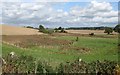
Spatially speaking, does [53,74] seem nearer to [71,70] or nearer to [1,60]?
[71,70]

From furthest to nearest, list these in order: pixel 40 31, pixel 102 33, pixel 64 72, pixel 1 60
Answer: pixel 40 31 → pixel 102 33 → pixel 1 60 → pixel 64 72

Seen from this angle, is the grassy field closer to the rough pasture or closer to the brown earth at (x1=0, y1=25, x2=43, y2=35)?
the rough pasture

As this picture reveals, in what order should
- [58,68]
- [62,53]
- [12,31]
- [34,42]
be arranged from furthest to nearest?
[12,31] < [34,42] < [62,53] < [58,68]

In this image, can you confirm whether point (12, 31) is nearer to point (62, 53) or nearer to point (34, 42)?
point (34, 42)

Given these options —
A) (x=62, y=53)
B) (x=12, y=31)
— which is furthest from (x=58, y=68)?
(x=12, y=31)

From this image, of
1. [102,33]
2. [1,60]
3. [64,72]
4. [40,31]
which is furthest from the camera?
[40,31]

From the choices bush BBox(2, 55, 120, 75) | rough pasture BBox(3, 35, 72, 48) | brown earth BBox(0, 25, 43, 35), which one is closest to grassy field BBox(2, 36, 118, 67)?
rough pasture BBox(3, 35, 72, 48)

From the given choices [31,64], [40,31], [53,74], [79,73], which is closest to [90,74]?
[79,73]

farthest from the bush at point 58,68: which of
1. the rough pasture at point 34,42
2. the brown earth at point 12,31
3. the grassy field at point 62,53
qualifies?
the brown earth at point 12,31

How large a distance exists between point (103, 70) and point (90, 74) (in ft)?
1.31

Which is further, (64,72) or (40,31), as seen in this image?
(40,31)

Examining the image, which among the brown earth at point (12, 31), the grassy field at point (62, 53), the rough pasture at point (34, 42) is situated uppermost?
the brown earth at point (12, 31)

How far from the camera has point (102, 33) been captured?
27641mm

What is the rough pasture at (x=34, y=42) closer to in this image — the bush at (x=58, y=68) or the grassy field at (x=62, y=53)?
the grassy field at (x=62, y=53)
